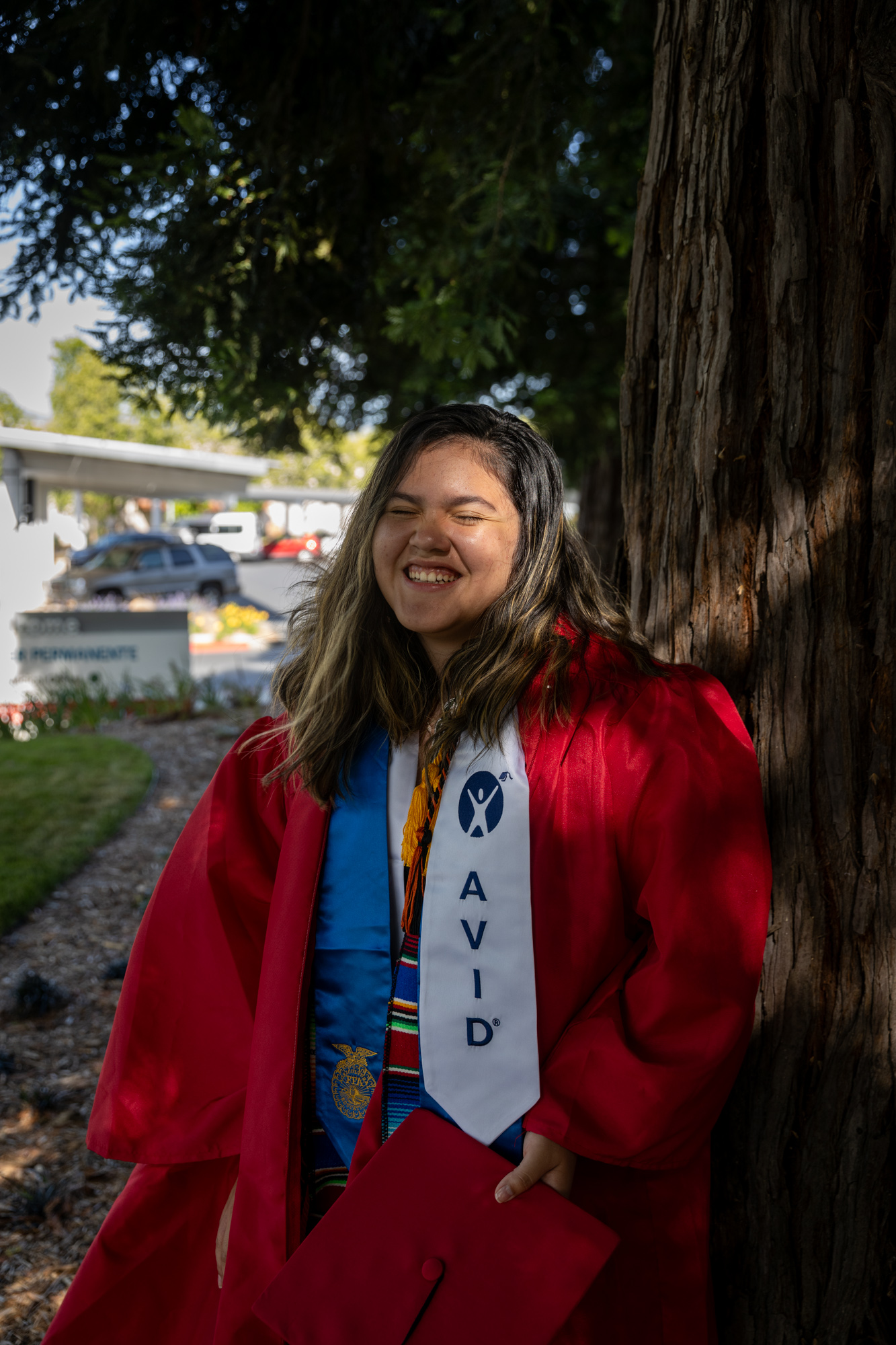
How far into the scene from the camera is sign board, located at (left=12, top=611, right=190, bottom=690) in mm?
10047

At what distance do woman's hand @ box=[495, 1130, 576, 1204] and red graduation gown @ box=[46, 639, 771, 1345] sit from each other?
0.04 meters

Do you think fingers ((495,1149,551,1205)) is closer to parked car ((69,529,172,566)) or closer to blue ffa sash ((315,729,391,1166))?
blue ffa sash ((315,729,391,1166))

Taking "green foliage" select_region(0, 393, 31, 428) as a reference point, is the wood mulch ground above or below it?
below

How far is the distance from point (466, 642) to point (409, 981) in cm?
62

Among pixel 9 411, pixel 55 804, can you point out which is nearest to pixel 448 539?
pixel 55 804

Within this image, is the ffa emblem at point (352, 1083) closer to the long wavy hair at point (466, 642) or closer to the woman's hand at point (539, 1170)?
the woman's hand at point (539, 1170)

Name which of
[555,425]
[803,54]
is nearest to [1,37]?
[803,54]

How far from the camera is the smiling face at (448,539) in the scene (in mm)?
1652

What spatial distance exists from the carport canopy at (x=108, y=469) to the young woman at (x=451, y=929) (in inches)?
440

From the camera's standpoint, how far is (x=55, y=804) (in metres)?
6.23

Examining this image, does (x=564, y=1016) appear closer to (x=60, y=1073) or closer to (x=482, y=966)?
(x=482, y=966)

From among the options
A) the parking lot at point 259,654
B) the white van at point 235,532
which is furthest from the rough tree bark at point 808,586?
the white van at point 235,532

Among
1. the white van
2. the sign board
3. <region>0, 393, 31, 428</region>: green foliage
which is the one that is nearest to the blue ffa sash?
the sign board

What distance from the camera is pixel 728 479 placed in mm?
1778
